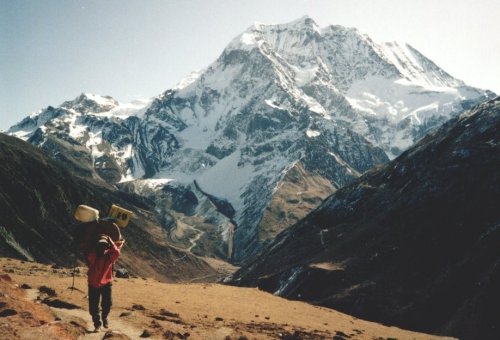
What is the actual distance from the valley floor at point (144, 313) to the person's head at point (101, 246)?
2.41 metres

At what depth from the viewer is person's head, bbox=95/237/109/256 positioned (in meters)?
16.7

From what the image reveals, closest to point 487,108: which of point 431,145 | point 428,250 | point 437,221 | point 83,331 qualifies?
point 431,145

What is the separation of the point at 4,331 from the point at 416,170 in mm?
172510

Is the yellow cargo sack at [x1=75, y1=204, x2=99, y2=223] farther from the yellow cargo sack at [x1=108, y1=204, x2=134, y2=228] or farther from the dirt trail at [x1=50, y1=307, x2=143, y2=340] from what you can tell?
the dirt trail at [x1=50, y1=307, x2=143, y2=340]

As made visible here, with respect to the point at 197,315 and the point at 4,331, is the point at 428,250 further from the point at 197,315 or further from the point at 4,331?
the point at 4,331

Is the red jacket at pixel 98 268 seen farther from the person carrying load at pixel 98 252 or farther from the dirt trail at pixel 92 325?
the dirt trail at pixel 92 325

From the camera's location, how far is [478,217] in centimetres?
11525

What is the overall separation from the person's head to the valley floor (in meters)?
2.41

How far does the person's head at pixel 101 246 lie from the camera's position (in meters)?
16.7

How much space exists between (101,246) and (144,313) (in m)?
8.21

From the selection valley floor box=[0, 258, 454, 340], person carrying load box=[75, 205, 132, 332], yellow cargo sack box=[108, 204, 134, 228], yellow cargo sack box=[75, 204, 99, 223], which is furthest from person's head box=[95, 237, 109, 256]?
valley floor box=[0, 258, 454, 340]

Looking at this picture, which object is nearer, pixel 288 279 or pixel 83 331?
pixel 83 331

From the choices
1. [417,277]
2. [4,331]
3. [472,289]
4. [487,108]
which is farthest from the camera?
[487,108]

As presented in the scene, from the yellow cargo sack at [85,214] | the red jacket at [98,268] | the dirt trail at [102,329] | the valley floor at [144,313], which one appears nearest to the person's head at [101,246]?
the red jacket at [98,268]
